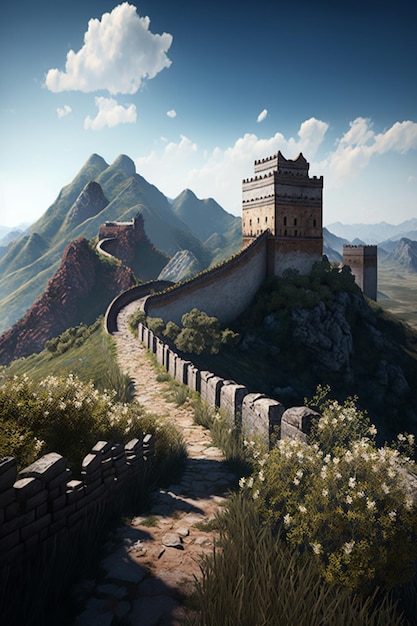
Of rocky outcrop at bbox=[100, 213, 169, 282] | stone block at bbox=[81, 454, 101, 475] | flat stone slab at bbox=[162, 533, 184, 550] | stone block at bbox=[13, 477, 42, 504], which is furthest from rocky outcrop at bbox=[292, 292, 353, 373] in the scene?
rocky outcrop at bbox=[100, 213, 169, 282]

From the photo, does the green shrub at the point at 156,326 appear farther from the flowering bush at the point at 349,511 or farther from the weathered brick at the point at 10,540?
the weathered brick at the point at 10,540

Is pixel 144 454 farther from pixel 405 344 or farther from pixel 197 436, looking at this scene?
pixel 405 344

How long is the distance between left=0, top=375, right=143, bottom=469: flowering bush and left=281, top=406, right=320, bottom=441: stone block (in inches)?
113

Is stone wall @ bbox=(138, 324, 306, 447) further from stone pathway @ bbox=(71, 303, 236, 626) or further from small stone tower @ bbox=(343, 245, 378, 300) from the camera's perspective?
small stone tower @ bbox=(343, 245, 378, 300)

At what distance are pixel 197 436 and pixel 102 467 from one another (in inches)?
168

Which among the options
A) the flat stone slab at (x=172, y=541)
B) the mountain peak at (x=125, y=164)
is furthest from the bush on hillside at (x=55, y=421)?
the mountain peak at (x=125, y=164)

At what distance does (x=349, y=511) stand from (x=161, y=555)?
237 centimetres

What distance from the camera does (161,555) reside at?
15.9ft

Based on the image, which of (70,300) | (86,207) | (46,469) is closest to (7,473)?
(46,469)

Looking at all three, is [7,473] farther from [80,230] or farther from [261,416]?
[80,230]

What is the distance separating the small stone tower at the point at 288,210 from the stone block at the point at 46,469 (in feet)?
96.3

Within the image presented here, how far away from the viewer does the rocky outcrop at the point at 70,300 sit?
50719 mm

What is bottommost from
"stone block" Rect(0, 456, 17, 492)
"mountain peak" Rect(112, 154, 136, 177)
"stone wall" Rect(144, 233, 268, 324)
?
"stone block" Rect(0, 456, 17, 492)

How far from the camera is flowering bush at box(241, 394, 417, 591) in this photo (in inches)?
154
